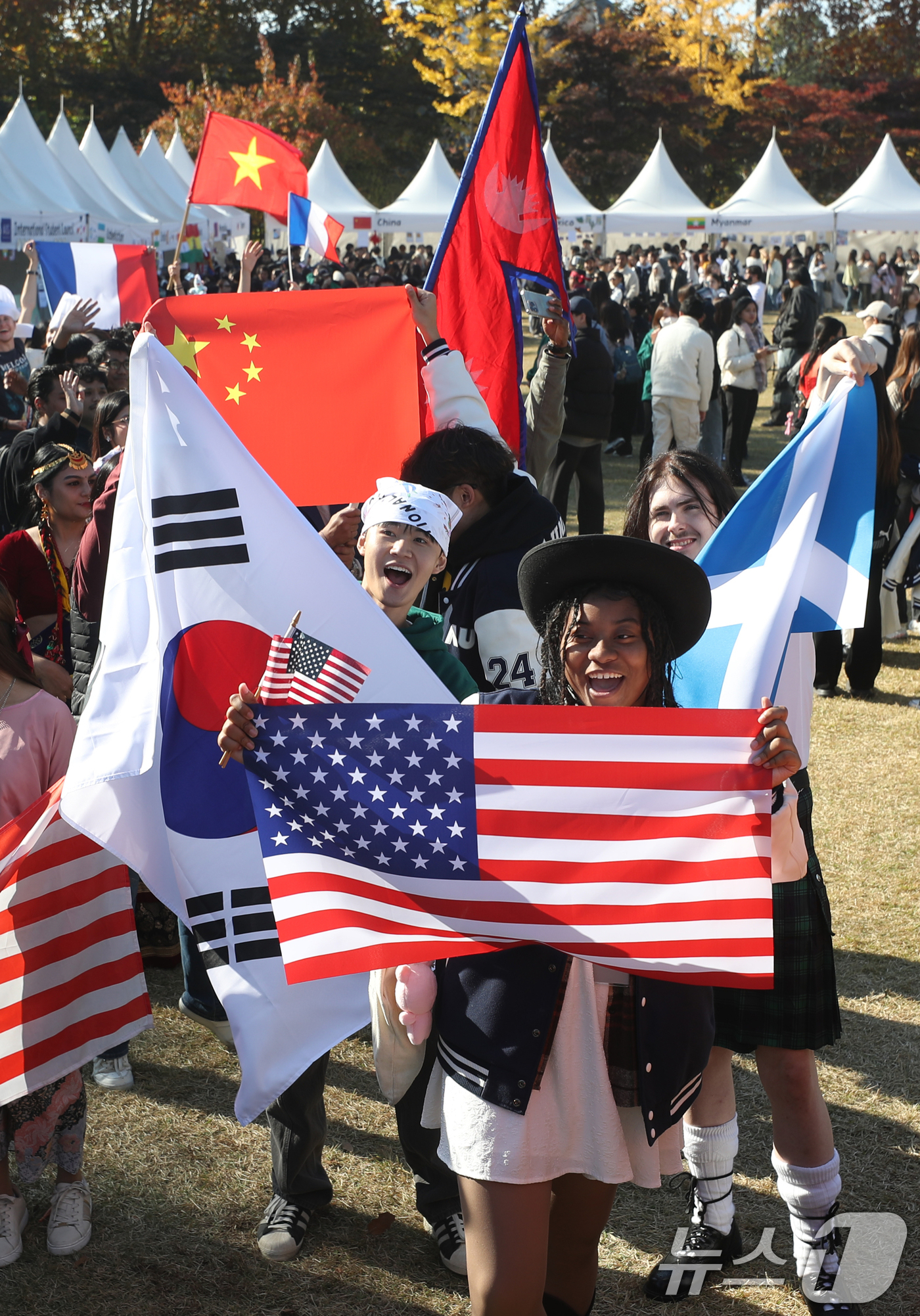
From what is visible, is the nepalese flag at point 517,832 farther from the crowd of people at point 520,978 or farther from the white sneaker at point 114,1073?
the white sneaker at point 114,1073

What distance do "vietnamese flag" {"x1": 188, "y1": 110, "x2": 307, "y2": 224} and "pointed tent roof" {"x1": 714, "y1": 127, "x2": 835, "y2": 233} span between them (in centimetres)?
2666

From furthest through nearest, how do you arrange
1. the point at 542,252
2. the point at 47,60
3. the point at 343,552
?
1. the point at 47,60
2. the point at 542,252
3. the point at 343,552

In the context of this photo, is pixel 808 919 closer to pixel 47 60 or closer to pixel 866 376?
pixel 866 376

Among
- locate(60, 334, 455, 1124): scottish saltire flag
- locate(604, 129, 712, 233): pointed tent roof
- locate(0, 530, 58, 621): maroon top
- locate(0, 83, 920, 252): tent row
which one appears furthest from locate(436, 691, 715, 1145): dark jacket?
locate(604, 129, 712, 233): pointed tent roof

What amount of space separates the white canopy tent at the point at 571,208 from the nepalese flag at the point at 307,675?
104 feet

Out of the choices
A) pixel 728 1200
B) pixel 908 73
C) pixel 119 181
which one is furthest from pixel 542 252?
pixel 908 73

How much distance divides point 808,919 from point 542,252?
11.6 ft

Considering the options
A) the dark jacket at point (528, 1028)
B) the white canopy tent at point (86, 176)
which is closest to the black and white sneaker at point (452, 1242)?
the dark jacket at point (528, 1028)

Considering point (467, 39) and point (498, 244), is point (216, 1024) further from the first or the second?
point (467, 39)

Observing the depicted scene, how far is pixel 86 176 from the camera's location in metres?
28.9

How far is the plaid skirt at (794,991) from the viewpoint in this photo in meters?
2.99

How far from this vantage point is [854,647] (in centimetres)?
819

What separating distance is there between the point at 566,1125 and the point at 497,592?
5.40 ft

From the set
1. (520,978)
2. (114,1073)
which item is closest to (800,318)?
(114,1073)
